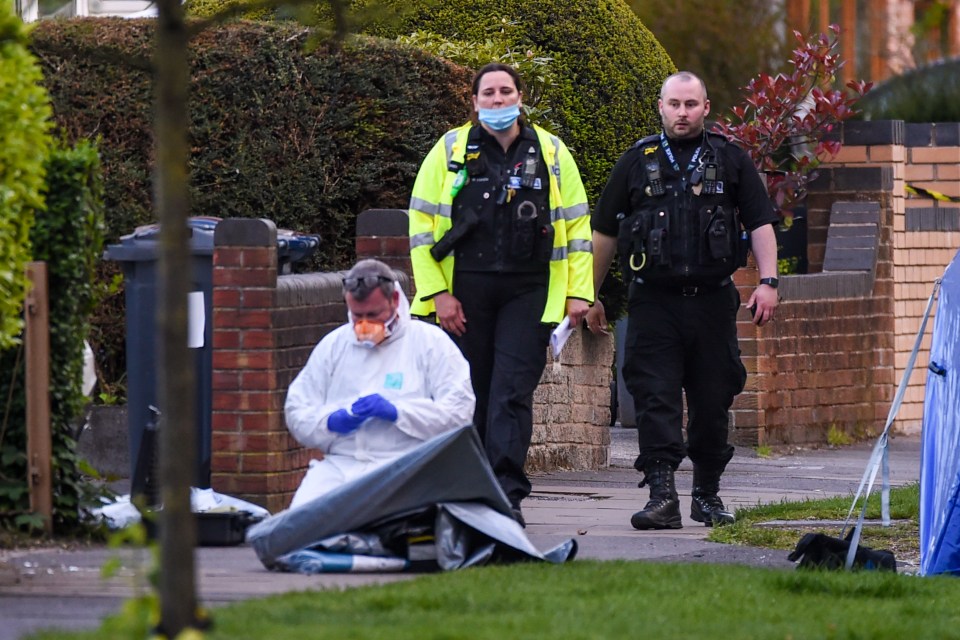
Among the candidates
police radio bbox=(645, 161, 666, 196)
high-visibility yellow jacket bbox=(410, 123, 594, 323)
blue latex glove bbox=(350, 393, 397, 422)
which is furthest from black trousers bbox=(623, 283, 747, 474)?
blue latex glove bbox=(350, 393, 397, 422)

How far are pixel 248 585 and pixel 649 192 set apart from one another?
9.70 feet

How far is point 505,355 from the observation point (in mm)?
7852

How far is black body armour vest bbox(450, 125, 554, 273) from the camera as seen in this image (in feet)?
25.7

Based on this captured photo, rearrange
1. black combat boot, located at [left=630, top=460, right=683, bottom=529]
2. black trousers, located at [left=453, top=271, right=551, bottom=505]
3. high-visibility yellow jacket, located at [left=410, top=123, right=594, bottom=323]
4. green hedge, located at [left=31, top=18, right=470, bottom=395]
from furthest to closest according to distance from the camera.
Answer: green hedge, located at [left=31, top=18, right=470, bottom=395] → black combat boot, located at [left=630, top=460, right=683, bottom=529] → high-visibility yellow jacket, located at [left=410, top=123, right=594, bottom=323] → black trousers, located at [left=453, top=271, right=551, bottom=505]

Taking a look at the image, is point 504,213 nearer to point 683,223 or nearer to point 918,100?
point 683,223

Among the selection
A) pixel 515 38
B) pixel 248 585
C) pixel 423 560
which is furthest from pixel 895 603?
pixel 515 38

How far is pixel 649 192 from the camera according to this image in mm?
8383

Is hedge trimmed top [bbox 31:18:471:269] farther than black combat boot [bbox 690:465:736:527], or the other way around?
hedge trimmed top [bbox 31:18:471:269]

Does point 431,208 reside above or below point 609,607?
above

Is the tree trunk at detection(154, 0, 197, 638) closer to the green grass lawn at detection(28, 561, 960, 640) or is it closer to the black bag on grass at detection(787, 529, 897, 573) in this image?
the green grass lawn at detection(28, 561, 960, 640)

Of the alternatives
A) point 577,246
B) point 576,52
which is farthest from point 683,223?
point 576,52

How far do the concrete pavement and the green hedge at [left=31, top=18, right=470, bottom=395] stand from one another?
195 cm

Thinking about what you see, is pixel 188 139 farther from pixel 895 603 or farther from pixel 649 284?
pixel 895 603

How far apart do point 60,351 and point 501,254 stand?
1.83 m
